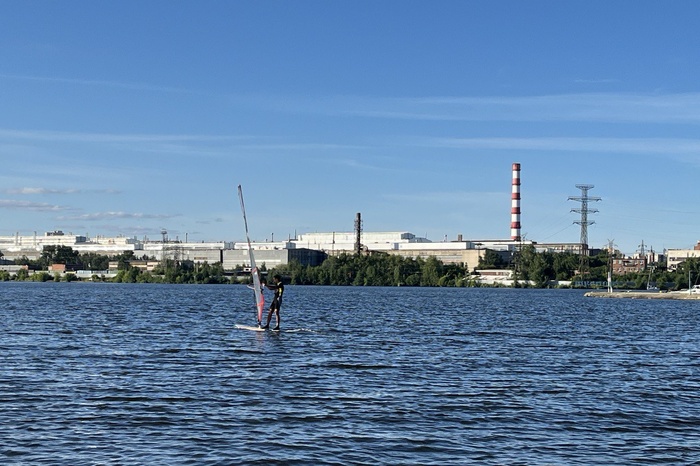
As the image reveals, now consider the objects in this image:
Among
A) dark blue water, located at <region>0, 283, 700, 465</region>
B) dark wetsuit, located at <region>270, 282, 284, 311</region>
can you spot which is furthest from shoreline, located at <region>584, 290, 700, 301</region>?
dark wetsuit, located at <region>270, 282, 284, 311</region>

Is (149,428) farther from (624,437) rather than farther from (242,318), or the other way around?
(242,318)

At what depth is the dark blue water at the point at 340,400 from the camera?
815 inches

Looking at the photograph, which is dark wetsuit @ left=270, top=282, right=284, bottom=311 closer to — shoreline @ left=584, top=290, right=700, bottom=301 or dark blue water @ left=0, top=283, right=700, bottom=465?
dark blue water @ left=0, top=283, right=700, bottom=465

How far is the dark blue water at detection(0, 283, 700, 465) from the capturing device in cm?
2070

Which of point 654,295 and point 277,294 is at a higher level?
point 277,294

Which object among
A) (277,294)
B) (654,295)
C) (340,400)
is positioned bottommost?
(340,400)

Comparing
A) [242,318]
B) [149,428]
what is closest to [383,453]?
[149,428]

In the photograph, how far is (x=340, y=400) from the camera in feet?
88.8

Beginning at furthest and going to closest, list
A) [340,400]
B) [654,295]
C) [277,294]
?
[654,295]
[277,294]
[340,400]

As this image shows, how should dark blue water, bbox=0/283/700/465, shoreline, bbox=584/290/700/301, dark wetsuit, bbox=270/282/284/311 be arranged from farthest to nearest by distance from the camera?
shoreline, bbox=584/290/700/301, dark wetsuit, bbox=270/282/284/311, dark blue water, bbox=0/283/700/465

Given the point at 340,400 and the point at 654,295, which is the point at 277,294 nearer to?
the point at 340,400

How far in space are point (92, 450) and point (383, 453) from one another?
5.62 m

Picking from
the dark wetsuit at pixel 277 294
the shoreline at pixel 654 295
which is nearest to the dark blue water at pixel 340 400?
the dark wetsuit at pixel 277 294

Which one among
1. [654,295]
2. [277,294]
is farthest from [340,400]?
[654,295]
